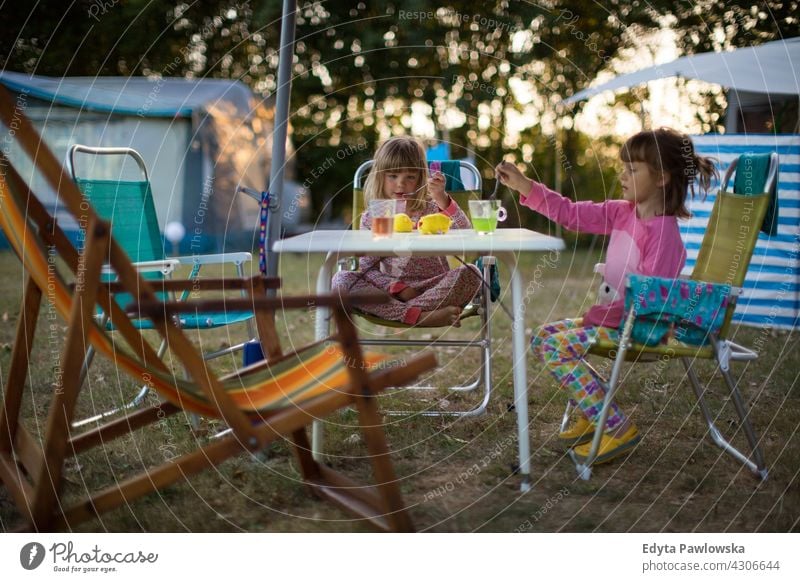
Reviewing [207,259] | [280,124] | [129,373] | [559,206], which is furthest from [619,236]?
[129,373]

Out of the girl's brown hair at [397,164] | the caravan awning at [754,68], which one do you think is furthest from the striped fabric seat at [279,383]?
the caravan awning at [754,68]

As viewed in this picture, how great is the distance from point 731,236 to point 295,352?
1487mm

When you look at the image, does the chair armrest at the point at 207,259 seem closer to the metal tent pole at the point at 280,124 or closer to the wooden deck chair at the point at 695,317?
the metal tent pole at the point at 280,124

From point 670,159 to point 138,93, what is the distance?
320 inches

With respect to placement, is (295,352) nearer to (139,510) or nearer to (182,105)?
(139,510)

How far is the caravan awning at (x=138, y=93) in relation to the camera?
8656 millimetres

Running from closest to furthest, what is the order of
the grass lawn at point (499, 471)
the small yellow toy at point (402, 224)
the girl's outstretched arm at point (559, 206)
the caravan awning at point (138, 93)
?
1. the grass lawn at point (499, 471)
2. the girl's outstretched arm at point (559, 206)
3. the small yellow toy at point (402, 224)
4. the caravan awning at point (138, 93)

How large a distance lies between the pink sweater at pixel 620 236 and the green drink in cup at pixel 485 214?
163 millimetres

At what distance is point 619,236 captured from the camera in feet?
9.86

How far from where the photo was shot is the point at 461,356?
4719 millimetres

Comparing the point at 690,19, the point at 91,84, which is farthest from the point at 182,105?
the point at 690,19

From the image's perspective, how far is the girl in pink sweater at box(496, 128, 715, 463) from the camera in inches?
108

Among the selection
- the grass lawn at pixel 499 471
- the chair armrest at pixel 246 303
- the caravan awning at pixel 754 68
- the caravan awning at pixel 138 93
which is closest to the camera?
the chair armrest at pixel 246 303
